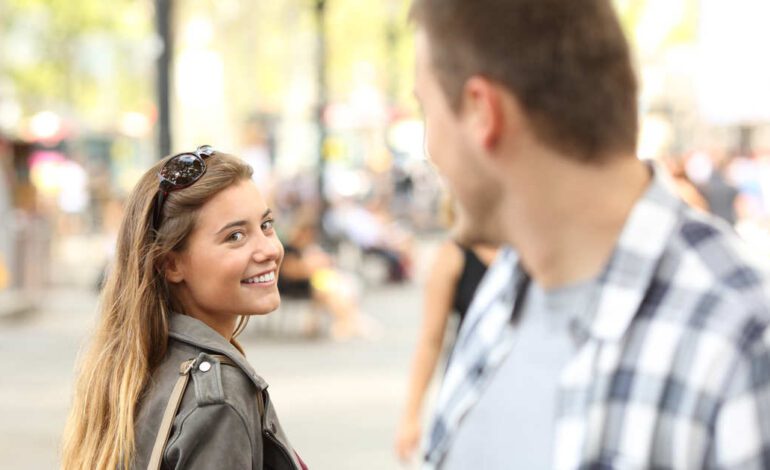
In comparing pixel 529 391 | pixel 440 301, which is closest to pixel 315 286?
pixel 440 301

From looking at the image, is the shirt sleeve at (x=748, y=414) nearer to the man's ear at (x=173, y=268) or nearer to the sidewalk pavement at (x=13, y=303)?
the man's ear at (x=173, y=268)

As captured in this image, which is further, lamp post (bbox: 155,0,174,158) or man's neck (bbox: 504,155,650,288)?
lamp post (bbox: 155,0,174,158)

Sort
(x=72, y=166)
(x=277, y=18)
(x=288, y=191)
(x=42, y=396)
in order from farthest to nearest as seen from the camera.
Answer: (x=277, y=18) < (x=72, y=166) < (x=288, y=191) < (x=42, y=396)

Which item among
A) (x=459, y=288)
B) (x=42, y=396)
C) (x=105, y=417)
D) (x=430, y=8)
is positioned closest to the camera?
(x=430, y=8)

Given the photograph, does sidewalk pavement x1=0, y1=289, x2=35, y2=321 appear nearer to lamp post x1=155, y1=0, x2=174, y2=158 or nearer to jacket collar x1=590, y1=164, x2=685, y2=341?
lamp post x1=155, y1=0, x2=174, y2=158

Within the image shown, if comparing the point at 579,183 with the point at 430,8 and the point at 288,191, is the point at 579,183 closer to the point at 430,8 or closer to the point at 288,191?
the point at 430,8

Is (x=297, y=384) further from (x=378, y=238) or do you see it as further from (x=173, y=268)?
(x=378, y=238)

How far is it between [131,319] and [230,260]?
0.22 metres

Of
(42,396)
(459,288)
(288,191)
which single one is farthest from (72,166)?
(459,288)

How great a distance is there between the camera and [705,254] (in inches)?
58.1

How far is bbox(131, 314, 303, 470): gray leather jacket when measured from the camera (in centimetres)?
214

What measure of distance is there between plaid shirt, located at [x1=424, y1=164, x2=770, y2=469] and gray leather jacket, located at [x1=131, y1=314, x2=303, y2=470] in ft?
2.57

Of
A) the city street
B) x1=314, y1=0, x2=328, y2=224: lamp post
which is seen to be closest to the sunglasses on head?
the city street

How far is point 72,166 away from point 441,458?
30978mm
